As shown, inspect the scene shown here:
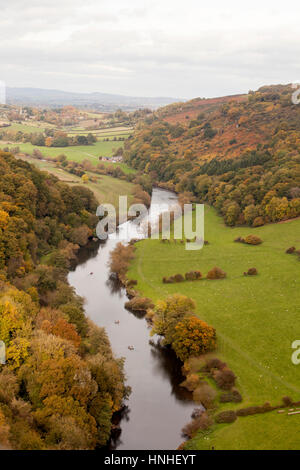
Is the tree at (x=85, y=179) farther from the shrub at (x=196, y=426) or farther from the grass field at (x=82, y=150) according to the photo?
the shrub at (x=196, y=426)

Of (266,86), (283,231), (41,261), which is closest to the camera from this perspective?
(41,261)

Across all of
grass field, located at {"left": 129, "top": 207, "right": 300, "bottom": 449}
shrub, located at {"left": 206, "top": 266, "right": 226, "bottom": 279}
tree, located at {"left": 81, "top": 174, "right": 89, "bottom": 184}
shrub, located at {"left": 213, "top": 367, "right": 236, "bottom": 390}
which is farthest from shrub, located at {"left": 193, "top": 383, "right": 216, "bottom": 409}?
tree, located at {"left": 81, "top": 174, "right": 89, "bottom": 184}

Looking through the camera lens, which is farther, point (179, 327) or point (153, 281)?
point (153, 281)

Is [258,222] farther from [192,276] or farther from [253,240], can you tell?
[192,276]

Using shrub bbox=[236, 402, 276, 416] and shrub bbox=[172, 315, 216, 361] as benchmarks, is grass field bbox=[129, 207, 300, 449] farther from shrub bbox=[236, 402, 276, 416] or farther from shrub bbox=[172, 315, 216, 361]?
shrub bbox=[172, 315, 216, 361]

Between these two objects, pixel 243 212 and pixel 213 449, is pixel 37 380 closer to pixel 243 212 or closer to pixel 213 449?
pixel 213 449

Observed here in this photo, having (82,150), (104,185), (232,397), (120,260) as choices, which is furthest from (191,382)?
(82,150)

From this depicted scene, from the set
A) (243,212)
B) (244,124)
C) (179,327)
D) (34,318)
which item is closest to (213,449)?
(179,327)
